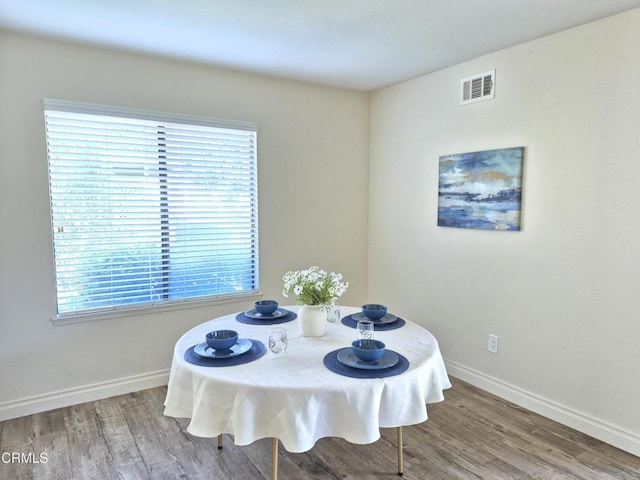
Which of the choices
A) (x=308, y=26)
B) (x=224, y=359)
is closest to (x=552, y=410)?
(x=224, y=359)

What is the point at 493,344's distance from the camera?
3100mm

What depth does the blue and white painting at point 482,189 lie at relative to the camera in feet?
9.40

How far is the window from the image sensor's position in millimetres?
2842

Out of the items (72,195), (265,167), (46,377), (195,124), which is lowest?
(46,377)

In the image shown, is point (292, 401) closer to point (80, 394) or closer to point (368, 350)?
point (368, 350)

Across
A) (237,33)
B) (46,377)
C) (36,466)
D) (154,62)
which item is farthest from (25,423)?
(237,33)

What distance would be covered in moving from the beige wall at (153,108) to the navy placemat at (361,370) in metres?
1.89

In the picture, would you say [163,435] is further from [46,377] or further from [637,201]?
[637,201]

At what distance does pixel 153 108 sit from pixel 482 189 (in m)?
2.53

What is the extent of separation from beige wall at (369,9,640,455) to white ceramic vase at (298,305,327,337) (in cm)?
157

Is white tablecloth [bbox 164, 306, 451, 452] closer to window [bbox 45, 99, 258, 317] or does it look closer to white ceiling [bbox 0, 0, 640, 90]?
window [bbox 45, 99, 258, 317]

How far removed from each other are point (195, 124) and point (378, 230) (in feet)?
6.49

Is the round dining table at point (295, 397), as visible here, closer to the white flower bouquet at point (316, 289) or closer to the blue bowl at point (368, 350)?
the blue bowl at point (368, 350)

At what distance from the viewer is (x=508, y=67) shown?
9.48ft
